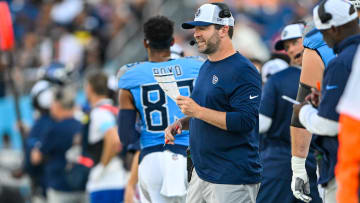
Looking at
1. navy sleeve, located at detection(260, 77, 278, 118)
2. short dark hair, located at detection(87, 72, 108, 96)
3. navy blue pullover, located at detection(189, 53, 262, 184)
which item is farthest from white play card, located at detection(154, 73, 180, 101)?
short dark hair, located at detection(87, 72, 108, 96)

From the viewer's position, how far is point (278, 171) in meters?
6.64

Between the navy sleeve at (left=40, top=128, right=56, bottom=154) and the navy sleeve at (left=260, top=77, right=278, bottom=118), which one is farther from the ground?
the navy sleeve at (left=260, top=77, right=278, bottom=118)

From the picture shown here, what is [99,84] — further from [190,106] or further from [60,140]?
[190,106]

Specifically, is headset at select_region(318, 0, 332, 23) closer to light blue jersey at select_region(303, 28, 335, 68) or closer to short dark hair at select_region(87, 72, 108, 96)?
light blue jersey at select_region(303, 28, 335, 68)

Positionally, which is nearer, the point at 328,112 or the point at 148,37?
the point at 328,112

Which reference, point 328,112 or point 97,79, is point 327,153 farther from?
point 97,79

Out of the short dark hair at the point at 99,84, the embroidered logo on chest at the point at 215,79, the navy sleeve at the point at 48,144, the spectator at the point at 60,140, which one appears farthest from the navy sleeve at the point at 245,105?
the navy sleeve at the point at 48,144

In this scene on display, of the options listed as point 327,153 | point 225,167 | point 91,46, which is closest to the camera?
point 327,153

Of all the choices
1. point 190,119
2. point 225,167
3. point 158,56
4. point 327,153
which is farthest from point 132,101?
point 327,153

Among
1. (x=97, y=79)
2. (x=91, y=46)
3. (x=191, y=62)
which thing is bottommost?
(x=91, y=46)

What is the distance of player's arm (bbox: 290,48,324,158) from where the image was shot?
5397mm

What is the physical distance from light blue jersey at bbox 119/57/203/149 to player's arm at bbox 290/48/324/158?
3.31ft

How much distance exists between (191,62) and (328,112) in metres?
2.06

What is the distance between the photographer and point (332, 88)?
4.30m
